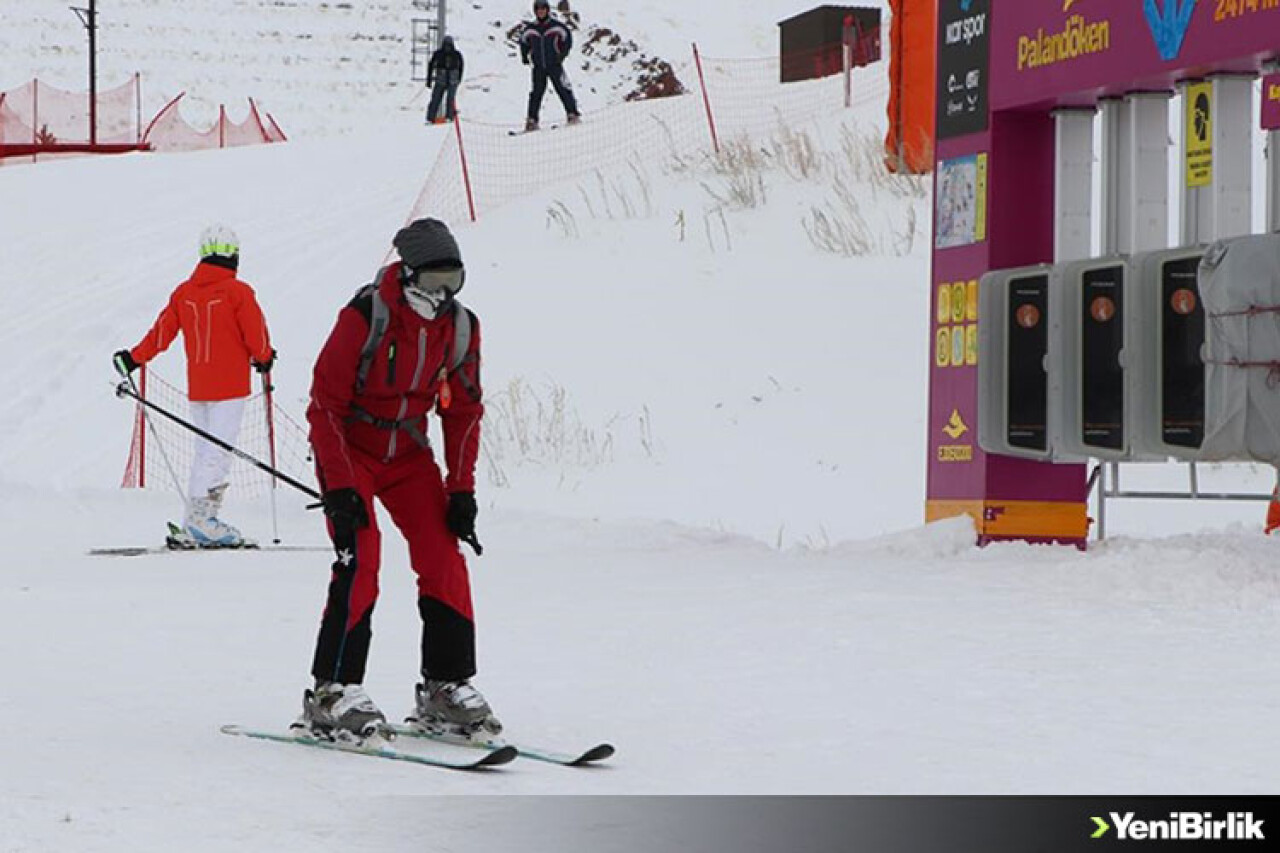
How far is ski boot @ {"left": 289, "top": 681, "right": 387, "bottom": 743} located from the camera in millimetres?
7422

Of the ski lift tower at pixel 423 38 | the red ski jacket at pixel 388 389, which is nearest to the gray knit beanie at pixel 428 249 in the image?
the red ski jacket at pixel 388 389

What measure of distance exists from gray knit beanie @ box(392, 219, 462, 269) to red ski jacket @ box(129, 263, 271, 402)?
758 centimetres

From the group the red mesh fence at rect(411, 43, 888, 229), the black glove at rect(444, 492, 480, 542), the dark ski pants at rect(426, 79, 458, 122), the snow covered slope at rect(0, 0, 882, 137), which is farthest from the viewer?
the snow covered slope at rect(0, 0, 882, 137)

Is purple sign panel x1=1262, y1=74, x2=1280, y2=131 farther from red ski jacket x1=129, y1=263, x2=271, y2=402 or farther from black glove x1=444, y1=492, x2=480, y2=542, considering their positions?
red ski jacket x1=129, y1=263, x2=271, y2=402

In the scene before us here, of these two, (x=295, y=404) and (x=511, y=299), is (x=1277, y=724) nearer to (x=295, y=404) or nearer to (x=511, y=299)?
(x=295, y=404)

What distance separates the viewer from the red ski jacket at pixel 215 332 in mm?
14922

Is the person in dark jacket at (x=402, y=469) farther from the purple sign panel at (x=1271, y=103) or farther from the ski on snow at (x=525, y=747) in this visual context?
the purple sign panel at (x=1271, y=103)

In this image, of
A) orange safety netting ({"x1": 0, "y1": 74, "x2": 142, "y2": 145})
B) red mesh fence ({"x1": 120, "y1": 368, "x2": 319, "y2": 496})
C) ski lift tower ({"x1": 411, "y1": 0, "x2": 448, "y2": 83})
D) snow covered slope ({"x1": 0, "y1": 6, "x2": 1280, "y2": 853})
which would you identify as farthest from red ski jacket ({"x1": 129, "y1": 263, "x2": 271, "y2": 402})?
ski lift tower ({"x1": 411, "y1": 0, "x2": 448, "y2": 83})

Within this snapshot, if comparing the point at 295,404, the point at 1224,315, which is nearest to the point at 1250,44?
the point at 1224,315

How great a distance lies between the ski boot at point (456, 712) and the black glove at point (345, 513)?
57 centimetres

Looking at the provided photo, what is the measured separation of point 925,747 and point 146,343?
27.8 ft

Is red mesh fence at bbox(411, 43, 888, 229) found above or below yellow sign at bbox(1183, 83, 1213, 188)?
above

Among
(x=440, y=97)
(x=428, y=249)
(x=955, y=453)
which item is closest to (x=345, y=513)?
(x=428, y=249)

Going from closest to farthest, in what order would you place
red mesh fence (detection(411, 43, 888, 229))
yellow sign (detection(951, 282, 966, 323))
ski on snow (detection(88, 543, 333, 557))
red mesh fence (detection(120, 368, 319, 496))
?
yellow sign (detection(951, 282, 966, 323)) < ski on snow (detection(88, 543, 333, 557)) < red mesh fence (detection(120, 368, 319, 496)) < red mesh fence (detection(411, 43, 888, 229))
